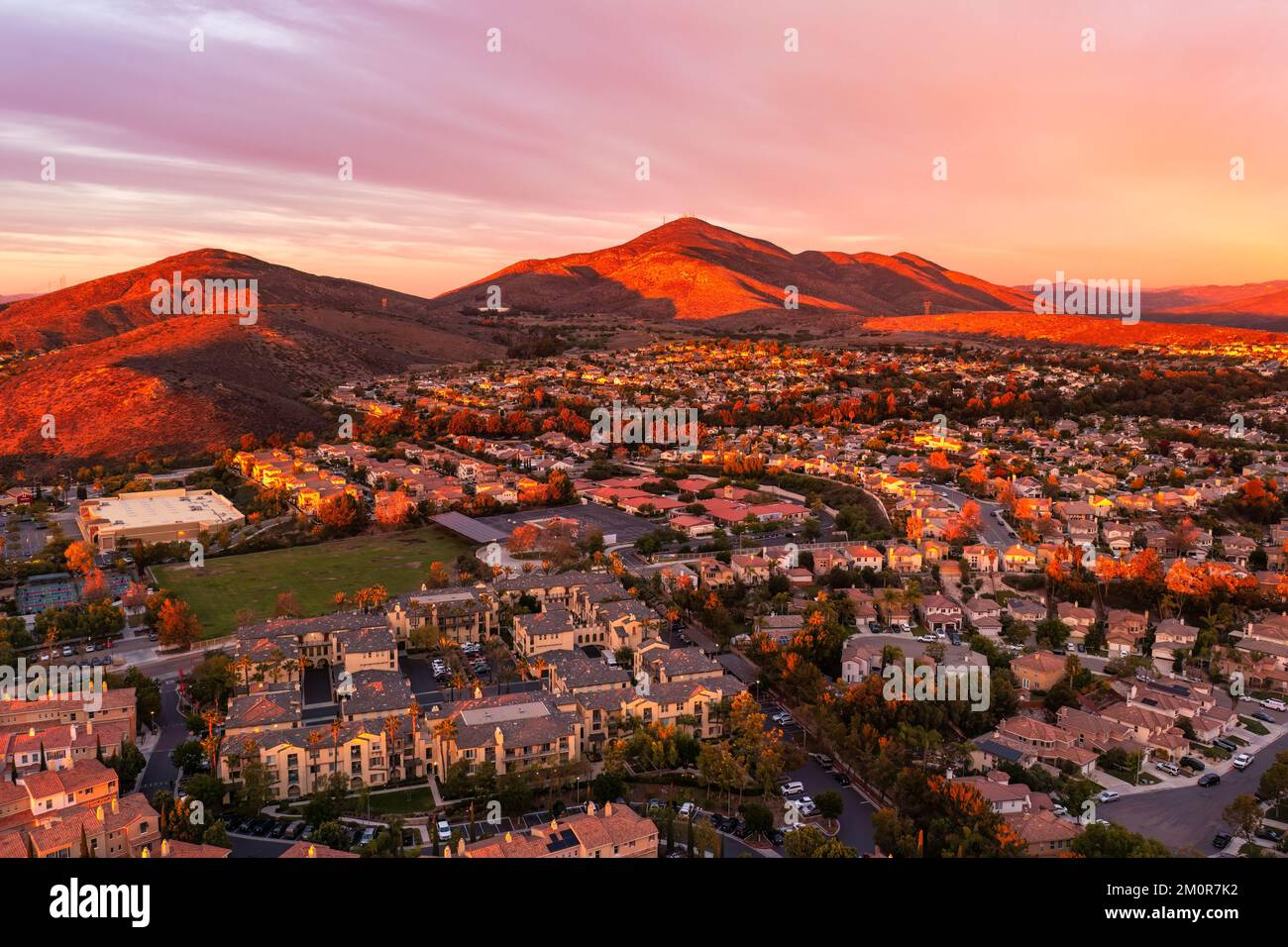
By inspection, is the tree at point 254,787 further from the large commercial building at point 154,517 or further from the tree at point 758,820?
the large commercial building at point 154,517

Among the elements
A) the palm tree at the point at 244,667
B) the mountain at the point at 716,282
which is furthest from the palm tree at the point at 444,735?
the mountain at the point at 716,282

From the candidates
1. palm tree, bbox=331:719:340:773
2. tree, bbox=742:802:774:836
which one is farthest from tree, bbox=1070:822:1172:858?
palm tree, bbox=331:719:340:773

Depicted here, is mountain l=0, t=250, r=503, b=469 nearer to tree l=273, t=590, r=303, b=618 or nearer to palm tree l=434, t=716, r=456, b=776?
tree l=273, t=590, r=303, b=618

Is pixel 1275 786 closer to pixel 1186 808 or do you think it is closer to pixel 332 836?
pixel 1186 808

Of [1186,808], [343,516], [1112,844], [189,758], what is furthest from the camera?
[343,516]

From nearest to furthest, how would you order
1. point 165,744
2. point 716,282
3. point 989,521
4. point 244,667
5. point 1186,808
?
point 1186,808 < point 165,744 < point 244,667 < point 989,521 < point 716,282

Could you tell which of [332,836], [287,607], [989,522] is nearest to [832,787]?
[332,836]
